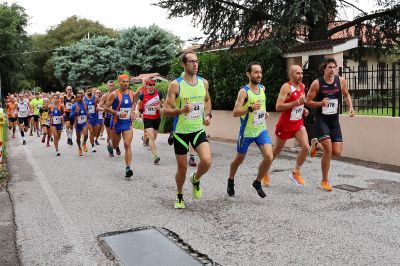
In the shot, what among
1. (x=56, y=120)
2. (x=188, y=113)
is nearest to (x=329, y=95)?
(x=188, y=113)

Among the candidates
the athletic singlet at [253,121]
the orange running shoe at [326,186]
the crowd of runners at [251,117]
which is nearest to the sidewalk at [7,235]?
the crowd of runners at [251,117]

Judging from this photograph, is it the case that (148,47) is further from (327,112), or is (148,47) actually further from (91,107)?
(327,112)

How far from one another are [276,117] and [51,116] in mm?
6596

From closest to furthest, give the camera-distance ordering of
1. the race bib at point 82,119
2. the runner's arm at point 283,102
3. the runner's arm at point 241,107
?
the runner's arm at point 241,107 < the runner's arm at point 283,102 < the race bib at point 82,119

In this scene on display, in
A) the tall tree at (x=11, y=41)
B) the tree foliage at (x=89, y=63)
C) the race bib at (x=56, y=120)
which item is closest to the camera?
the race bib at (x=56, y=120)

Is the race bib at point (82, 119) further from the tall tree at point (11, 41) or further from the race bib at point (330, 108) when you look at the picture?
the tall tree at point (11, 41)

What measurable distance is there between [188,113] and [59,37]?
80.2 m

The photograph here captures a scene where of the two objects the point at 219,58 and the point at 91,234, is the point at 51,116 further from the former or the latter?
the point at 91,234

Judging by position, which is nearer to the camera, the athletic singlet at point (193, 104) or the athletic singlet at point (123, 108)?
the athletic singlet at point (193, 104)

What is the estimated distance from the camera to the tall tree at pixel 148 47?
45094mm

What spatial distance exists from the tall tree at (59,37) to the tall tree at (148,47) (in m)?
34.5

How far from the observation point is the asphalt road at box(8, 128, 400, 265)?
473cm

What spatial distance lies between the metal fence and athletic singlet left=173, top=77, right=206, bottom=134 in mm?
4919

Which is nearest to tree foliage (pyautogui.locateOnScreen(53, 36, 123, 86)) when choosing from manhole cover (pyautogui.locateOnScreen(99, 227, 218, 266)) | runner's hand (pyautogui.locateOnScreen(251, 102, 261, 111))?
runner's hand (pyautogui.locateOnScreen(251, 102, 261, 111))
